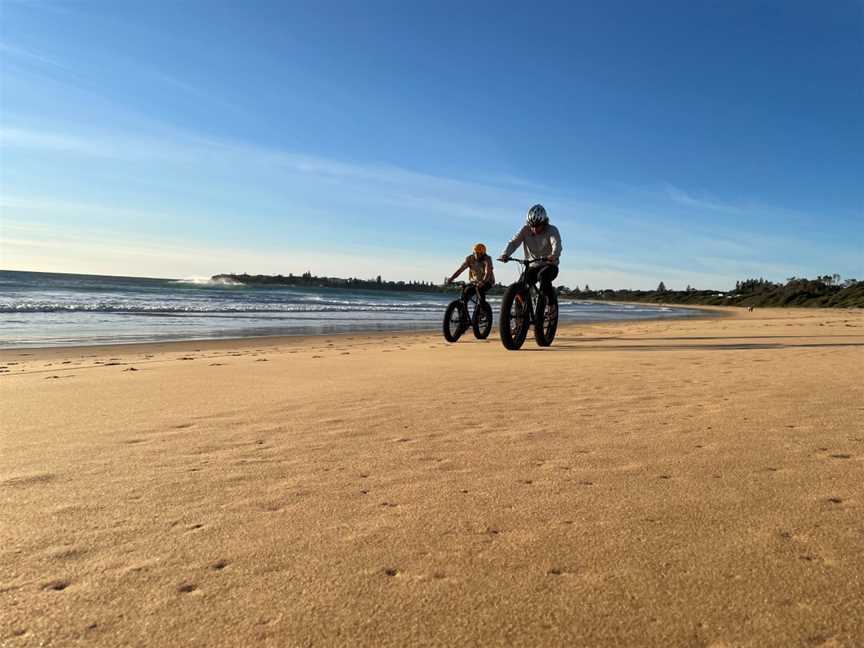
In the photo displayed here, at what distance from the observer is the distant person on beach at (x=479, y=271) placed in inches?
428

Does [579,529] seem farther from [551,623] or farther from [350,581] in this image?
[350,581]

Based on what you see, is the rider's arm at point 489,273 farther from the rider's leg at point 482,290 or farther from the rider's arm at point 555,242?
the rider's arm at point 555,242

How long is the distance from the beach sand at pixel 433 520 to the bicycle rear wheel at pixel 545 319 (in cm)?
500

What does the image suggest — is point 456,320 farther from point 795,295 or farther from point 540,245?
point 795,295

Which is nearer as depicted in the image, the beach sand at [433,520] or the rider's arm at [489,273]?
the beach sand at [433,520]

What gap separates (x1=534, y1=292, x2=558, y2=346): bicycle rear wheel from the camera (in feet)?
30.8

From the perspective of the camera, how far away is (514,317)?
29.8 ft

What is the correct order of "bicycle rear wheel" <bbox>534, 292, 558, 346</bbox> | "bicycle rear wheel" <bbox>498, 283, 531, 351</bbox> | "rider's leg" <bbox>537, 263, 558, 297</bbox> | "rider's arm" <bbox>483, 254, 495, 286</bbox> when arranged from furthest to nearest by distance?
"rider's arm" <bbox>483, 254, 495, 286</bbox>, "bicycle rear wheel" <bbox>534, 292, 558, 346</bbox>, "rider's leg" <bbox>537, 263, 558, 297</bbox>, "bicycle rear wheel" <bbox>498, 283, 531, 351</bbox>

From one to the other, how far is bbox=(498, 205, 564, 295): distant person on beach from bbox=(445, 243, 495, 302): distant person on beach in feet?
5.00

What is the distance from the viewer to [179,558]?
1.77 meters

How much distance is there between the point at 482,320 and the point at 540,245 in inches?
97.8

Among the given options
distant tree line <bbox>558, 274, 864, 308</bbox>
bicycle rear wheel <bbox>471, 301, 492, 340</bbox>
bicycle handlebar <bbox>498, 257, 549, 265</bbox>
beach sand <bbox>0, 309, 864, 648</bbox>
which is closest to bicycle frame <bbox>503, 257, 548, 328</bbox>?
bicycle handlebar <bbox>498, 257, 549, 265</bbox>

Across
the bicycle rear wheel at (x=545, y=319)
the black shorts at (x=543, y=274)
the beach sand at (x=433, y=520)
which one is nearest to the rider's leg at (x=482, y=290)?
the bicycle rear wheel at (x=545, y=319)

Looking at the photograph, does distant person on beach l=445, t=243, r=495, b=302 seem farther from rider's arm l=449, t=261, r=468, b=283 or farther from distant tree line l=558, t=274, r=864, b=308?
distant tree line l=558, t=274, r=864, b=308
